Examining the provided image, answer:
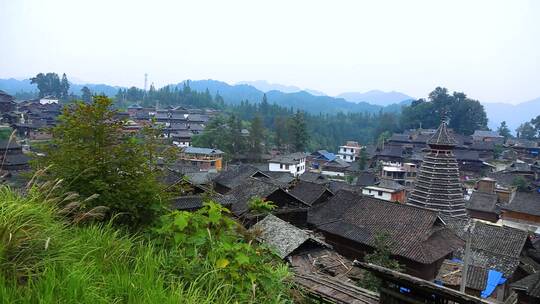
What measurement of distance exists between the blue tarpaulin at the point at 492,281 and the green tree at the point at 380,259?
4.26 metres

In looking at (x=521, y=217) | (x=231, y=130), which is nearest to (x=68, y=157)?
(x=521, y=217)

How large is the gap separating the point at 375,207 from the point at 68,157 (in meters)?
17.9

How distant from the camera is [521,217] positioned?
30.7 metres

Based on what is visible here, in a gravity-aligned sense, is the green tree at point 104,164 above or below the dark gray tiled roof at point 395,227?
above

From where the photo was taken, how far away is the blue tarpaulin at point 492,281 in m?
17.4

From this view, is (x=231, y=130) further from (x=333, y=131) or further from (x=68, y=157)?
(x=68, y=157)

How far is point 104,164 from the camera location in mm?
6836

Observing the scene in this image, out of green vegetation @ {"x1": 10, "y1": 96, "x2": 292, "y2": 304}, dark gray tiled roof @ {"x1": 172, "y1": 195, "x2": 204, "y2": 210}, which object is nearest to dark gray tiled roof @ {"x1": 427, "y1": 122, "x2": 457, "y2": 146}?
dark gray tiled roof @ {"x1": 172, "y1": 195, "x2": 204, "y2": 210}

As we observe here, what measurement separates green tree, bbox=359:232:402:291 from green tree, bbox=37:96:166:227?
964 cm

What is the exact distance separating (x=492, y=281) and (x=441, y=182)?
978 centimetres

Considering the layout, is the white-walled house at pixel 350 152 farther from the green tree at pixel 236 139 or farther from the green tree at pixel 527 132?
the green tree at pixel 527 132

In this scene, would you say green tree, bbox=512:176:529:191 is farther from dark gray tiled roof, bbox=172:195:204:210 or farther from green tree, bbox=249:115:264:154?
dark gray tiled roof, bbox=172:195:204:210

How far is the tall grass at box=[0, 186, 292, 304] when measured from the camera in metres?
3.11

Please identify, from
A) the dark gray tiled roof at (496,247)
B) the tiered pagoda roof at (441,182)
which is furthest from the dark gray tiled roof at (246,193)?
the dark gray tiled roof at (496,247)
